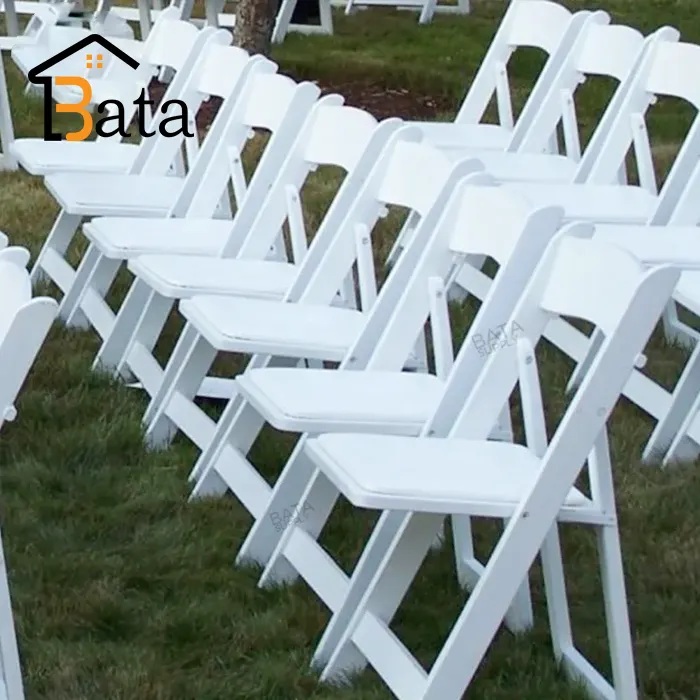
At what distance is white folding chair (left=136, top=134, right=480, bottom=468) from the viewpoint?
3936 millimetres

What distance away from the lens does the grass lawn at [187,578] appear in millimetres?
3416

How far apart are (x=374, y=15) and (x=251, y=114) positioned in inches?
319

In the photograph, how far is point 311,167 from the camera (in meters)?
4.85

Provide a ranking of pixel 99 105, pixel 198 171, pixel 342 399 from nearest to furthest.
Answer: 1. pixel 342 399
2. pixel 198 171
3. pixel 99 105

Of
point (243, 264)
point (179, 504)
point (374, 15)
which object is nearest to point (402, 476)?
point (179, 504)

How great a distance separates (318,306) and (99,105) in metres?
3.44

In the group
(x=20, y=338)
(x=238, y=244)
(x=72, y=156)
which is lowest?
(x=72, y=156)

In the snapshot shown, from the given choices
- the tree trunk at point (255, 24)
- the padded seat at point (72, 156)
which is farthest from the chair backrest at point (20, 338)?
the tree trunk at point (255, 24)

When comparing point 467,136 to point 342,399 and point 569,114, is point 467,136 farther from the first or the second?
point 342,399

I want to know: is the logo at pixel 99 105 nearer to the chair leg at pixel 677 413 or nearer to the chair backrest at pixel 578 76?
the chair backrest at pixel 578 76

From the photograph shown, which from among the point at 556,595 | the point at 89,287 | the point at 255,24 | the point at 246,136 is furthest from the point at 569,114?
the point at 255,24

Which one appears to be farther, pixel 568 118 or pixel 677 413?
pixel 568 118

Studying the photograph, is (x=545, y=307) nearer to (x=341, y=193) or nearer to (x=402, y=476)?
(x=402, y=476)

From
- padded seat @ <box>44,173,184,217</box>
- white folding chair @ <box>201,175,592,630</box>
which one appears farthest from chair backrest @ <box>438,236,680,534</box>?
padded seat @ <box>44,173,184,217</box>
